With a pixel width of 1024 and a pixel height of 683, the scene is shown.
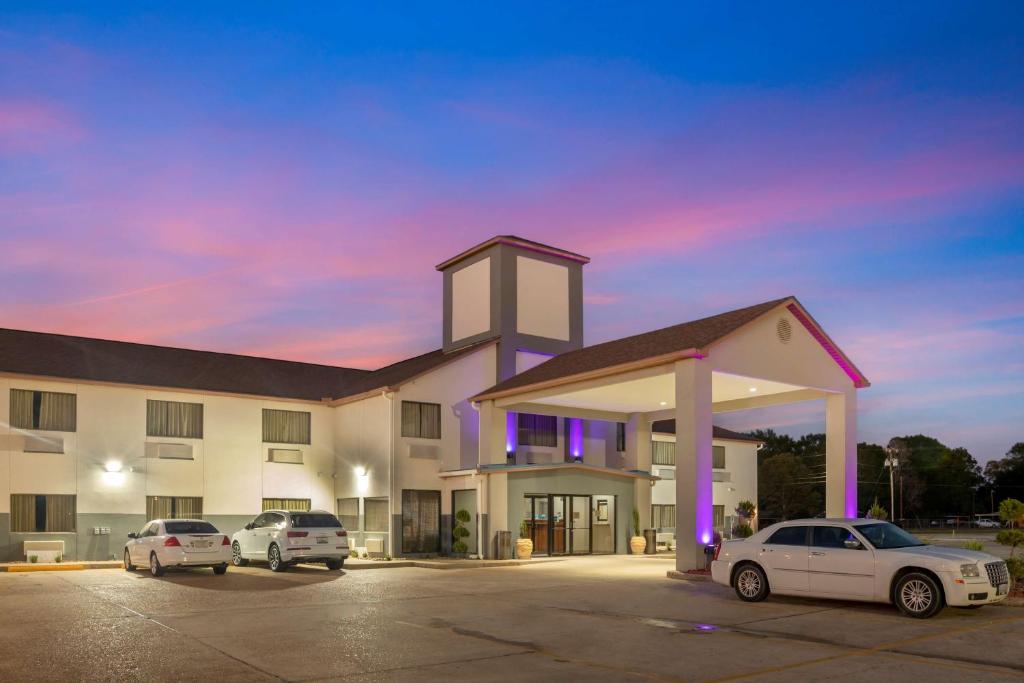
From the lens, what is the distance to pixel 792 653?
35.8ft

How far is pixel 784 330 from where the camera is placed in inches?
984

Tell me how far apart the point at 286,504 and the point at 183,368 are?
238 inches

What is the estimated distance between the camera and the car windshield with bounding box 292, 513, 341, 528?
23.7m

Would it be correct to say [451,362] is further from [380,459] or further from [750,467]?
[750,467]

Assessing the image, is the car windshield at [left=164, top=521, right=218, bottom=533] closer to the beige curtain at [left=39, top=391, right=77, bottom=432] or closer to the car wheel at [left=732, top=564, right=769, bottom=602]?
the beige curtain at [left=39, top=391, right=77, bottom=432]

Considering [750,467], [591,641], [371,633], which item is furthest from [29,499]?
[750,467]

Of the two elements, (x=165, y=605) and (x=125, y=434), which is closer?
(x=165, y=605)

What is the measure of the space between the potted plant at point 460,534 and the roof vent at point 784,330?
38.7 feet

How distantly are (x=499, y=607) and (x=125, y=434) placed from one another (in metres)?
17.8

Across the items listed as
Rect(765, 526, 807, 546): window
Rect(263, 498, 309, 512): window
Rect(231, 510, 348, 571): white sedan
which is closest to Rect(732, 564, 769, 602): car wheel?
Rect(765, 526, 807, 546): window

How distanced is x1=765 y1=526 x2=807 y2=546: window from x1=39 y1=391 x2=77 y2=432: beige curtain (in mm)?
21636

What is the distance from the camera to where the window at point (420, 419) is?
101ft

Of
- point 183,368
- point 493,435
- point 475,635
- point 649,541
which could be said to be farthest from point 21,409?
point 649,541

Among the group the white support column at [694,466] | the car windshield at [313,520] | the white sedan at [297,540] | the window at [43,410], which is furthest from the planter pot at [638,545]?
the window at [43,410]
